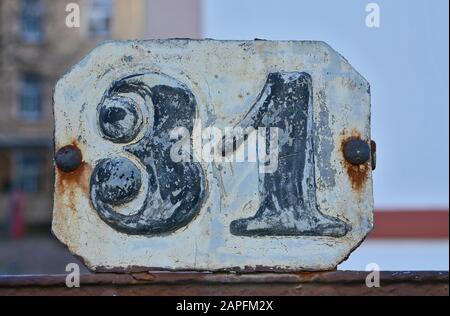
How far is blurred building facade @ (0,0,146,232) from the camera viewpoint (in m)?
12.6

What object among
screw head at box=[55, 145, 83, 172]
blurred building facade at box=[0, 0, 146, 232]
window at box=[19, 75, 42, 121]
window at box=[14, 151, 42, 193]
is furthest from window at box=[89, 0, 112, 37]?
screw head at box=[55, 145, 83, 172]

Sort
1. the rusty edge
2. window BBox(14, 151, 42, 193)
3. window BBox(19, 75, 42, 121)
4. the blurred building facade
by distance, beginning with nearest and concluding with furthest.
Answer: the rusty edge, the blurred building facade, window BBox(19, 75, 42, 121), window BBox(14, 151, 42, 193)

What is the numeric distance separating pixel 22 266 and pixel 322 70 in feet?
29.8

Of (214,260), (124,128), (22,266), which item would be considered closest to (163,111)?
(124,128)

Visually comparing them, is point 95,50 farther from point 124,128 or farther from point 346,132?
point 346,132

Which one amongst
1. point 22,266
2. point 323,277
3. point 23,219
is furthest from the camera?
point 23,219

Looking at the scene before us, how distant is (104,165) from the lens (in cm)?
134

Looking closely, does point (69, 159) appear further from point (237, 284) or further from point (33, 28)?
point (33, 28)

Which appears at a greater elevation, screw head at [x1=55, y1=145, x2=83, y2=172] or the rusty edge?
screw head at [x1=55, y1=145, x2=83, y2=172]

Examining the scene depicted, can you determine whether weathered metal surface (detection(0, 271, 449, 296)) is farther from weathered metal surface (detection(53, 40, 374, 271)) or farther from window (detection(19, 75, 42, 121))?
window (detection(19, 75, 42, 121))

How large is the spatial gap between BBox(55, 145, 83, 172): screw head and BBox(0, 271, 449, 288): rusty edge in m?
0.18

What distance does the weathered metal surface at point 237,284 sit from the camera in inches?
52.0

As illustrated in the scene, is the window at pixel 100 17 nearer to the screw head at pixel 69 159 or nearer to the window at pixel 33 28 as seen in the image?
the window at pixel 33 28

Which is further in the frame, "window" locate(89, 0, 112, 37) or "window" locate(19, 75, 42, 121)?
"window" locate(19, 75, 42, 121)
